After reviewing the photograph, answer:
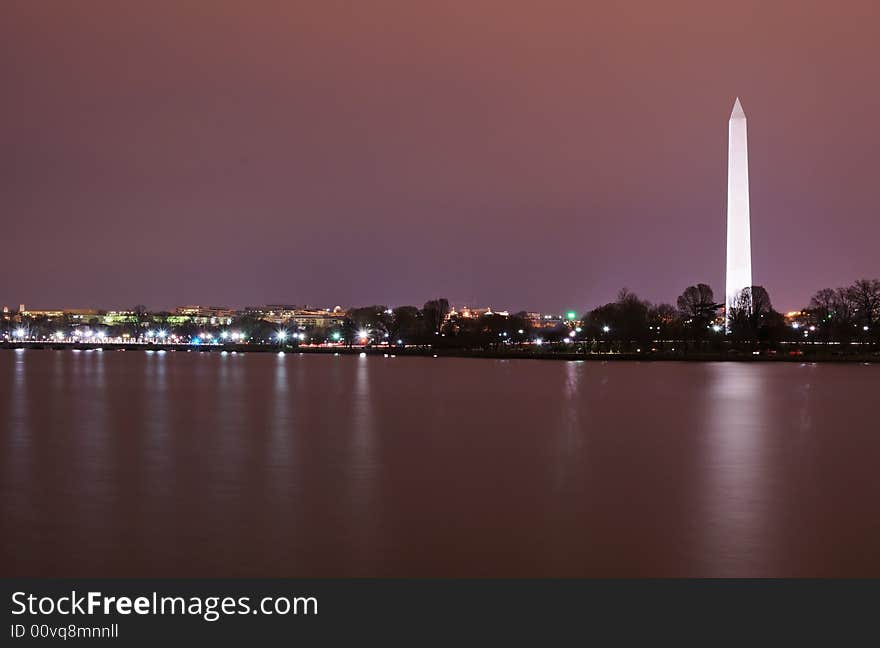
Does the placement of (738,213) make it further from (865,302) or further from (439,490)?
(439,490)

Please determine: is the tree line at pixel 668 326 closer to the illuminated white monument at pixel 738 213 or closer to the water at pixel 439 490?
the illuminated white monument at pixel 738 213

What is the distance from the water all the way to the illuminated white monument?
5558cm

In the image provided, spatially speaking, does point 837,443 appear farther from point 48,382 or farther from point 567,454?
point 48,382

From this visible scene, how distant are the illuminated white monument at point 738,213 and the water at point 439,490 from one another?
182 ft

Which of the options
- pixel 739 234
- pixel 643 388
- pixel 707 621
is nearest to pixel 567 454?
pixel 707 621

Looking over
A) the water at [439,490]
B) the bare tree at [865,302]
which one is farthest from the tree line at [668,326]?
the water at [439,490]

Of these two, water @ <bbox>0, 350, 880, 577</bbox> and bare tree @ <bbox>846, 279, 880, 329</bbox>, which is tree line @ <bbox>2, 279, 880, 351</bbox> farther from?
water @ <bbox>0, 350, 880, 577</bbox>

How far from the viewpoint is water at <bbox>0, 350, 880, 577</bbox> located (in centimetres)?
874

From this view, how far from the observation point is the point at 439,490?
12516 mm

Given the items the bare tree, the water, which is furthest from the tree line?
the water

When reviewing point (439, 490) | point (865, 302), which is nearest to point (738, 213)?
point (865, 302)

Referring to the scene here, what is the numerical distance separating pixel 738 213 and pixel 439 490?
2876 inches

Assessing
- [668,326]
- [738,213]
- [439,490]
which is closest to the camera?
[439,490]

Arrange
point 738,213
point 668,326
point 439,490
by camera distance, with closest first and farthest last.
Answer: point 439,490 < point 738,213 < point 668,326
